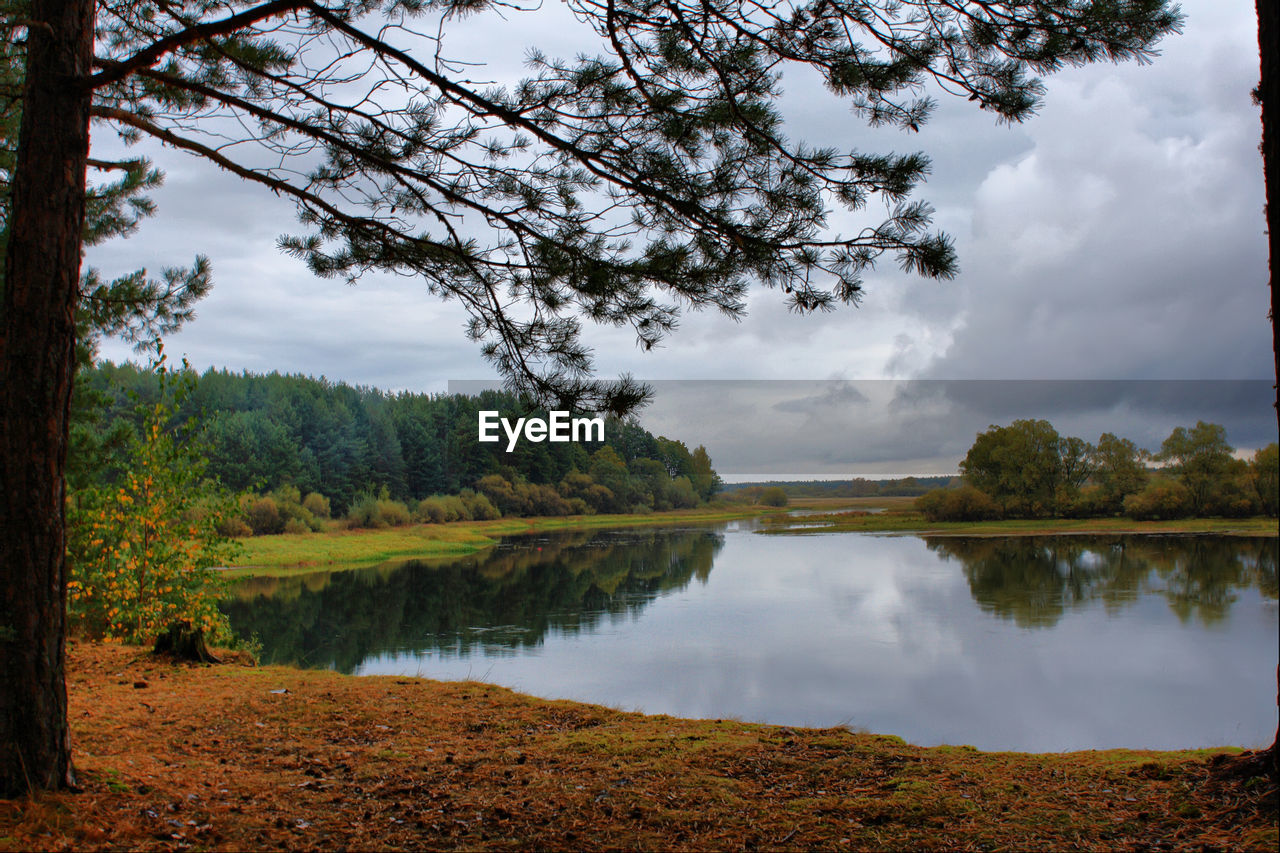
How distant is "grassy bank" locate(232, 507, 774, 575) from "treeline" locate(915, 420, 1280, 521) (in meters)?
17.8

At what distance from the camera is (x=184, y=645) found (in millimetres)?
6188

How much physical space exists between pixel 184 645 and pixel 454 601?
1133cm

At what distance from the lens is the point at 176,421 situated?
3625 cm

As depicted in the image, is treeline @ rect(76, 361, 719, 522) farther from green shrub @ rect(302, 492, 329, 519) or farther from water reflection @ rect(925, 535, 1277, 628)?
water reflection @ rect(925, 535, 1277, 628)

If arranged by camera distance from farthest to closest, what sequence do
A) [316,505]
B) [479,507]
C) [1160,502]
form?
1. [479,507]
2. [316,505]
3. [1160,502]

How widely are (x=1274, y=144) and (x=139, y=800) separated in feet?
14.5

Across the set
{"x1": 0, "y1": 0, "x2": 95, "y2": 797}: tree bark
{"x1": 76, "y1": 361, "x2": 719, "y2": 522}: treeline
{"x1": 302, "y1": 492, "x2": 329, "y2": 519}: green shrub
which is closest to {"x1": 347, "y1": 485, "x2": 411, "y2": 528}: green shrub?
{"x1": 76, "y1": 361, "x2": 719, "y2": 522}: treeline

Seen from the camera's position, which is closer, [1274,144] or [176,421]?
[1274,144]

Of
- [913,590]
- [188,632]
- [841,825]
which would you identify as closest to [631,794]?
[841,825]

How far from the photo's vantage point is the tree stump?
243 inches

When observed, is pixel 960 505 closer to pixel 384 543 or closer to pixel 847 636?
pixel 847 636

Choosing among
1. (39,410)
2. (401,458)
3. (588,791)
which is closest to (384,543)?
(401,458)

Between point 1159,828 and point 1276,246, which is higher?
point 1276,246

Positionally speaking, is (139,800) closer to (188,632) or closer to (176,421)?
(188,632)
